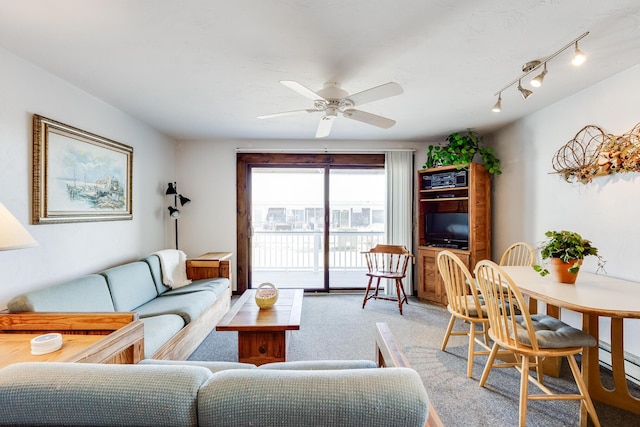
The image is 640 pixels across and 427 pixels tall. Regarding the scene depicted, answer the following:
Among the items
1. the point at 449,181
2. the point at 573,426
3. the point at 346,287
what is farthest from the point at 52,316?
the point at 449,181

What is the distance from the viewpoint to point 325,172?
4324 mm

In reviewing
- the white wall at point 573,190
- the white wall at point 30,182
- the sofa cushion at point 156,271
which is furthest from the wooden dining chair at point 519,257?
the white wall at point 30,182

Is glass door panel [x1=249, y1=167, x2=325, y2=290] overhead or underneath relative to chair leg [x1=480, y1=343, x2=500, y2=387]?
overhead

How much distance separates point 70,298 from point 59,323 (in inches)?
18.5

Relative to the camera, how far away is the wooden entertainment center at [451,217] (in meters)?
3.54

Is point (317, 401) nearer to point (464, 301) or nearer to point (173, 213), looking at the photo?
point (464, 301)

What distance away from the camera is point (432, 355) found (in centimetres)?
251

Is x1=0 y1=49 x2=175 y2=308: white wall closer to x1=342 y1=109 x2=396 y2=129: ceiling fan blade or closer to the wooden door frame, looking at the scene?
the wooden door frame

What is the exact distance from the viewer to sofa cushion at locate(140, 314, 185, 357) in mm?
1892

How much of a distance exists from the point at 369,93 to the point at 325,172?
238 centimetres

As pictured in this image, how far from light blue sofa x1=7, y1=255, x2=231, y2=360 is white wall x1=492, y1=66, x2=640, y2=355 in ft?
11.4

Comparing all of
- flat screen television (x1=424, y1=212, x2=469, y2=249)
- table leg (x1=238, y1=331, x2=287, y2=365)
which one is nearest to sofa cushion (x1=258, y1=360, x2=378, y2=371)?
table leg (x1=238, y1=331, x2=287, y2=365)

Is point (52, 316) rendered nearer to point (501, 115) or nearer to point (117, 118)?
point (117, 118)

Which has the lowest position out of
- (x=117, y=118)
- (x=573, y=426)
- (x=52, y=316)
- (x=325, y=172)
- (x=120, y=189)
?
(x=573, y=426)
